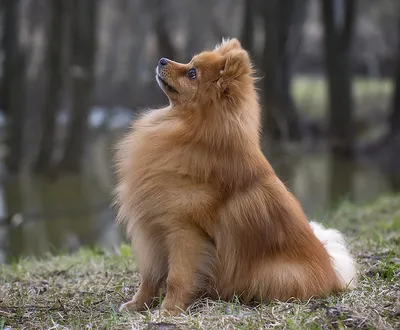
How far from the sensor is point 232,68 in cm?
473

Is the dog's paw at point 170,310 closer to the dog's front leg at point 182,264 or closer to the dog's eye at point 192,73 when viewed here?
the dog's front leg at point 182,264

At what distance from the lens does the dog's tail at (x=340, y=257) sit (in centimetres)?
490

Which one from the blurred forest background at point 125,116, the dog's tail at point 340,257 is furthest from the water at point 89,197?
the dog's tail at point 340,257

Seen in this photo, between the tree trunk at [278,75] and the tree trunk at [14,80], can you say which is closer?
the tree trunk at [14,80]

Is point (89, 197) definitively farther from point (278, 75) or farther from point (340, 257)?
point (340, 257)

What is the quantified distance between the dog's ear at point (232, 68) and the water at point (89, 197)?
581cm

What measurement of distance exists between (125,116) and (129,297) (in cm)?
2343

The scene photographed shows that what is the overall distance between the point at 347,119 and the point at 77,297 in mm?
17458

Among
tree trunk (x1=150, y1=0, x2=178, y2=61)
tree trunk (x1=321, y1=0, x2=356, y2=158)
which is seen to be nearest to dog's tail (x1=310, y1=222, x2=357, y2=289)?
tree trunk (x1=150, y1=0, x2=178, y2=61)

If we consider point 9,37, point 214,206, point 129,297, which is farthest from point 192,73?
point 9,37

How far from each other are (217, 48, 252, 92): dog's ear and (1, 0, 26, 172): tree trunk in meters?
14.9

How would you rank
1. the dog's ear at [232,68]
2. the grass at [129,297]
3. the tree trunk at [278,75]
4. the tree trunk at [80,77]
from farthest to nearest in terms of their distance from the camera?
the tree trunk at [278,75] < the tree trunk at [80,77] < the dog's ear at [232,68] < the grass at [129,297]

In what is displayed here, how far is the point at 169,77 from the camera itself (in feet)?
15.9

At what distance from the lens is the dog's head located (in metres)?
4.75
